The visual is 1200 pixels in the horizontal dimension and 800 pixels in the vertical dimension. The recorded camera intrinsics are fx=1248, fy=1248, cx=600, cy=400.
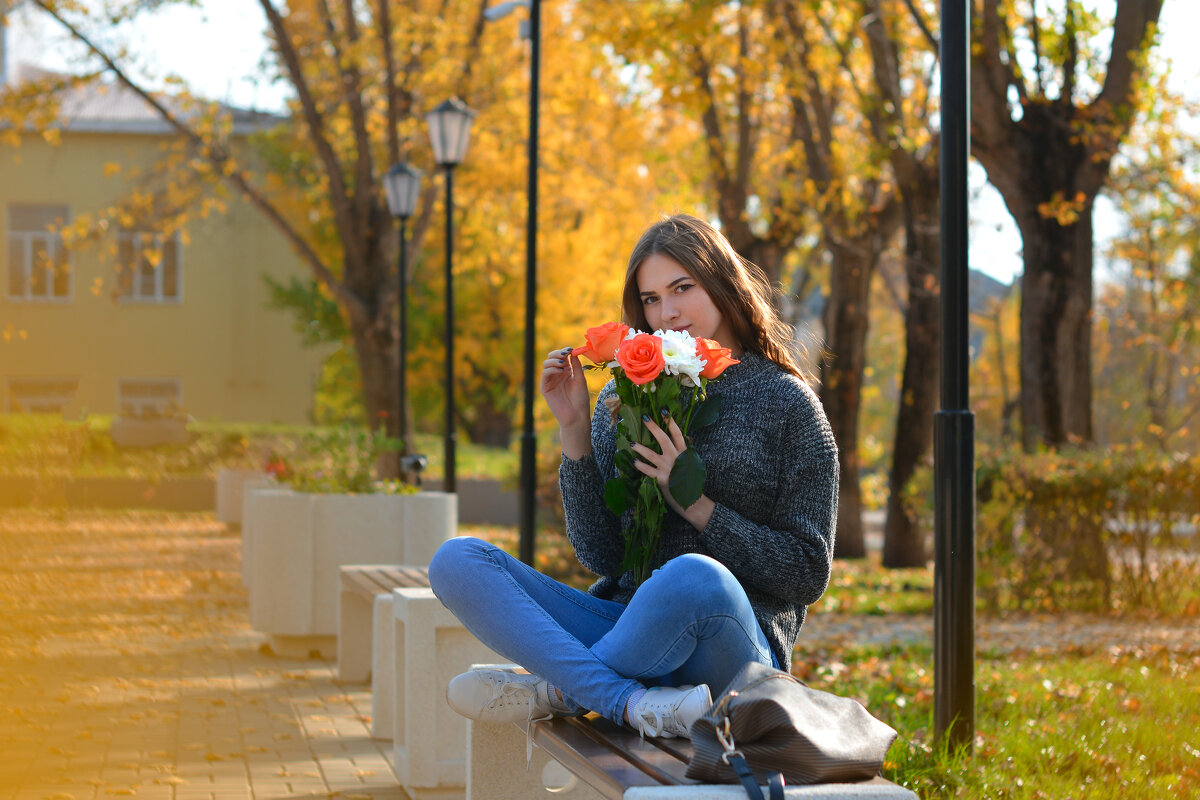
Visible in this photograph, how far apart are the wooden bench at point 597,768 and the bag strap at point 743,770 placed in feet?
0.11

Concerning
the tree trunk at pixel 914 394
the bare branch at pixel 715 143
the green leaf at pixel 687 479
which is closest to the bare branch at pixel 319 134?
the bare branch at pixel 715 143

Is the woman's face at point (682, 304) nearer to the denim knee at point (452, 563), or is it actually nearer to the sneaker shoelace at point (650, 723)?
the denim knee at point (452, 563)

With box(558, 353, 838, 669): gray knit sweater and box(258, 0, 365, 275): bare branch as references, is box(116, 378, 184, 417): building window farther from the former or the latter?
box(558, 353, 838, 669): gray knit sweater

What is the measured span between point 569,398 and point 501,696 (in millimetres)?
812

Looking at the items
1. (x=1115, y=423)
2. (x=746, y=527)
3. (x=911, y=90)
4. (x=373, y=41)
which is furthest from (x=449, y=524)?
(x=1115, y=423)

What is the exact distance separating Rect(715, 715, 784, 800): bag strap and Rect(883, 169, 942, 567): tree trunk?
41.8 feet

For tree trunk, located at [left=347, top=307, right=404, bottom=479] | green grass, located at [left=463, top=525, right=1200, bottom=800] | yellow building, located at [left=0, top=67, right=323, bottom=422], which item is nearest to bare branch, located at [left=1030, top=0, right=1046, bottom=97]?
green grass, located at [left=463, top=525, right=1200, bottom=800]

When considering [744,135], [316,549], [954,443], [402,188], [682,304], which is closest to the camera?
[682,304]

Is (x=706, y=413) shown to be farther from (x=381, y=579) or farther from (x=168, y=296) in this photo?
(x=168, y=296)

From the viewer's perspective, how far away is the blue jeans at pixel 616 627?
2.79 metres

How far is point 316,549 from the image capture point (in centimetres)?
750

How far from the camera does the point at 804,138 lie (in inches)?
606

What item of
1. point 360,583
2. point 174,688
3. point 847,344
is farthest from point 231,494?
point 360,583

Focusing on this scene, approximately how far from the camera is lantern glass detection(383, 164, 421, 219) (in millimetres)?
15102
